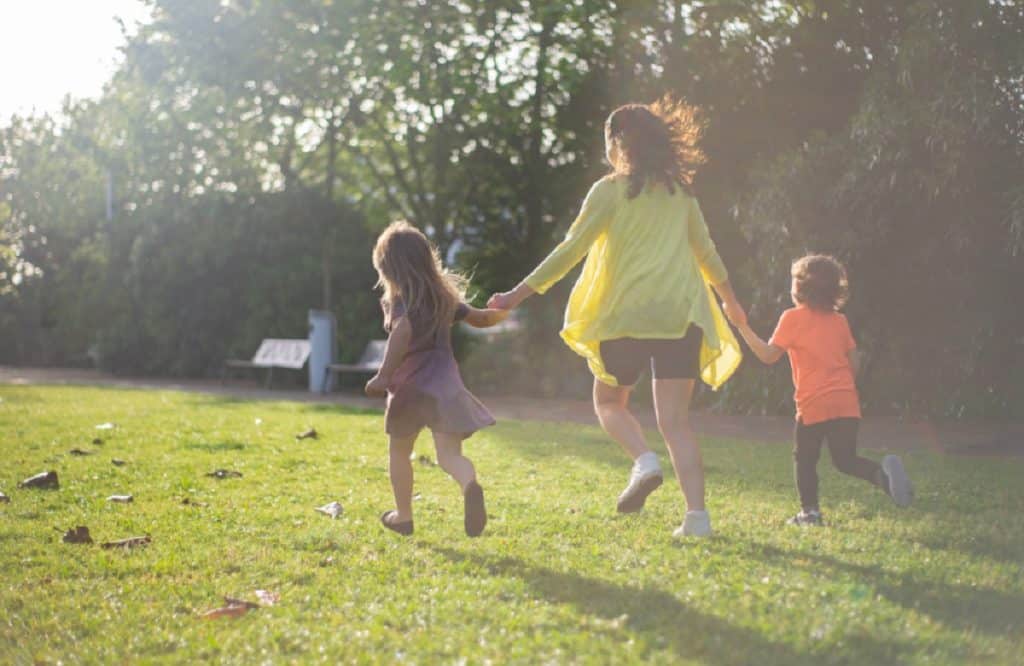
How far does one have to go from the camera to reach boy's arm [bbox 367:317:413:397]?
493 centimetres

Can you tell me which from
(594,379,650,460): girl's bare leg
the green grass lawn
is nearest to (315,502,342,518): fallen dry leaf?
the green grass lawn

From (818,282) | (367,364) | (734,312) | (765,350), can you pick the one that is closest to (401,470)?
(734,312)

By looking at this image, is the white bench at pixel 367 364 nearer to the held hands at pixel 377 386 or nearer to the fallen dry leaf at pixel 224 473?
the fallen dry leaf at pixel 224 473

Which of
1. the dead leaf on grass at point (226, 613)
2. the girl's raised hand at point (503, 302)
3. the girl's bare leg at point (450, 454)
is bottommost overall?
the dead leaf on grass at point (226, 613)

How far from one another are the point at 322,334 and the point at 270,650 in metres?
16.4

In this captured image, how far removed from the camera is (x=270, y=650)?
343 cm

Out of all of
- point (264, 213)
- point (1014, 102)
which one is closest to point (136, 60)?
point (264, 213)

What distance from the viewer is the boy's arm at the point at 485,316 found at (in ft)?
16.9

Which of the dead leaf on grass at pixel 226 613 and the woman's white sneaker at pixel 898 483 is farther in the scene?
the woman's white sneaker at pixel 898 483

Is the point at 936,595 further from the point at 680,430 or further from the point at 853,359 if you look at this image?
the point at 853,359

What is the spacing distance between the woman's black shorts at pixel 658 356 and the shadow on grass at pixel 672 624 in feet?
3.48

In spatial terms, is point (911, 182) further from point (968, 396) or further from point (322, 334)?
point (322, 334)

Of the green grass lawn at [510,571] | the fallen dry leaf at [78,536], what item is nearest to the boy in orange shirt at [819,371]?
the green grass lawn at [510,571]

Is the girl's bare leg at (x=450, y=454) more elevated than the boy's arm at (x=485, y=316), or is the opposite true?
the boy's arm at (x=485, y=316)
